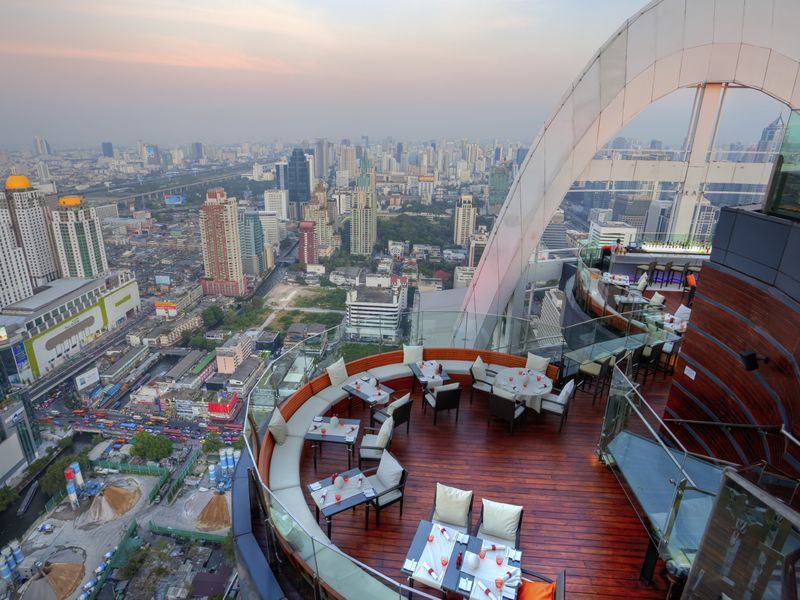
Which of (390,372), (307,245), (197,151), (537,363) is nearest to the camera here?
(537,363)

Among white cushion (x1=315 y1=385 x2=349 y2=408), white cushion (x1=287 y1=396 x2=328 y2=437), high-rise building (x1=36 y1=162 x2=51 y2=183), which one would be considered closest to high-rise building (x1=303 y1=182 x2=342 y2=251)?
high-rise building (x1=36 y1=162 x2=51 y2=183)

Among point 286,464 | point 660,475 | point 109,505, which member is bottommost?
point 109,505

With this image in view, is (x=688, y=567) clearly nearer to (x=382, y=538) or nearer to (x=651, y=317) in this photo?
(x=382, y=538)

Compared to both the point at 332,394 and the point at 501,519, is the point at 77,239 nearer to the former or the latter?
the point at 332,394

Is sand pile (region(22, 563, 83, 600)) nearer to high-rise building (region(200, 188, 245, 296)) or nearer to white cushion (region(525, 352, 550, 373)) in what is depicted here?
white cushion (region(525, 352, 550, 373))

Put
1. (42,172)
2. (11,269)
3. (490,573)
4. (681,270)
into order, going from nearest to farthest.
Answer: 1. (490,573)
2. (681,270)
3. (11,269)
4. (42,172)

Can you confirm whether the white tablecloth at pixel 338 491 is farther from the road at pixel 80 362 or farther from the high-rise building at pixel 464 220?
the high-rise building at pixel 464 220

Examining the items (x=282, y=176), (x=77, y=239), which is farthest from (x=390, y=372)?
(x=282, y=176)
